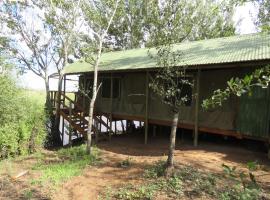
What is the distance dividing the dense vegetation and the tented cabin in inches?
114

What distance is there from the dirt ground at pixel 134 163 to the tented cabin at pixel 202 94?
0.84 metres

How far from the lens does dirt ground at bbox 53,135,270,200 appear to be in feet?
29.1

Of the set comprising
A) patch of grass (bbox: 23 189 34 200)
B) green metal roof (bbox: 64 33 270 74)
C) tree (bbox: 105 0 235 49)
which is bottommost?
patch of grass (bbox: 23 189 34 200)

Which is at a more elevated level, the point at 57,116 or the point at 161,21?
the point at 161,21

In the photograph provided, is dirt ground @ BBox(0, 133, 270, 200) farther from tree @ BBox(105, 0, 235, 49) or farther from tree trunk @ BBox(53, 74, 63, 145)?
tree @ BBox(105, 0, 235, 49)

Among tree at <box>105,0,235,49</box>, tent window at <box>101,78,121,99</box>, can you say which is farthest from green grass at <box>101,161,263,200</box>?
tree at <box>105,0,235,49</box>

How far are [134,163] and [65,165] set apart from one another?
8.37 feet

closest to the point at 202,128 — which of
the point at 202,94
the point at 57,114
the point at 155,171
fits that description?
the point at 202,94

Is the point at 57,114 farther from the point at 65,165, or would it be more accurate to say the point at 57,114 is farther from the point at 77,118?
the point at 65,165

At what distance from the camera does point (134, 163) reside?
1091 cm

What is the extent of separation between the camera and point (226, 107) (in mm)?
12586

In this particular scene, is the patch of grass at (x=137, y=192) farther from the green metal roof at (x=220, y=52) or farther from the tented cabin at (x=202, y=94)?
the green metal roof at (x=220, y=52)

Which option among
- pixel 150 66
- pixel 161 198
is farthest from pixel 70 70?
pixel 161 198

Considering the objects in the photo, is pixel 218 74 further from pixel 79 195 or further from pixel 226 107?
pixel 79 195
